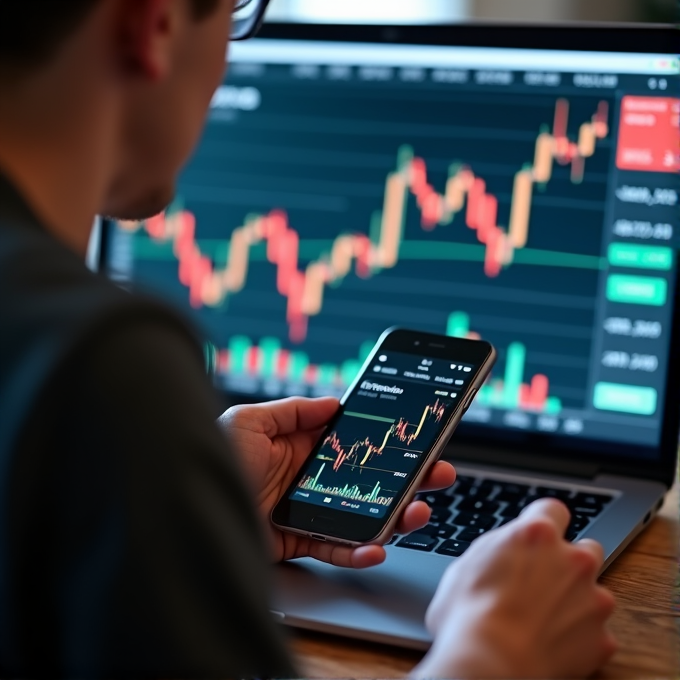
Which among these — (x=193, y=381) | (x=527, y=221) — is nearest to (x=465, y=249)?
(x=527, y=221)

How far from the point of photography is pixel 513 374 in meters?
0.97

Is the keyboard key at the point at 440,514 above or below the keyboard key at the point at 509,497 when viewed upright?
above

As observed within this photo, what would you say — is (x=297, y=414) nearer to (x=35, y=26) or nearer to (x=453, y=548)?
(x=453, y=548)

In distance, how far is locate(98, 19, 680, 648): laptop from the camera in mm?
908

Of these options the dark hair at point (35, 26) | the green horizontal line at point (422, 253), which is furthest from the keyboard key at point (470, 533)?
the dark hair at point (35, 26)

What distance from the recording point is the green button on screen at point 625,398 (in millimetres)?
907

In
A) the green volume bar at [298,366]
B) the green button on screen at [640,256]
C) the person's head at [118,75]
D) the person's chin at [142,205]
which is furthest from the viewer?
the green volume bar at [298,366]

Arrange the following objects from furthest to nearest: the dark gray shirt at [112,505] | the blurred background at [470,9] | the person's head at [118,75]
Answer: the blurred background at [470,9] < the person's head at [118,75] < the dark gray shirt at [112,505]

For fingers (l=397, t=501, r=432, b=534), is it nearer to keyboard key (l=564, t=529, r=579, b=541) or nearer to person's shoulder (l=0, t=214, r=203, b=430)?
keyboard key (l=564, t=529, r=579, b=541)

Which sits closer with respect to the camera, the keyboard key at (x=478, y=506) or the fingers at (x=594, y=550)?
the fingers at (x=594, y=550)

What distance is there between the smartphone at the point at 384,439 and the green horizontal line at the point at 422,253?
0.22 metres

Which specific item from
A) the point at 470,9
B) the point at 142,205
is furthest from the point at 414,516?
the point at 470,9

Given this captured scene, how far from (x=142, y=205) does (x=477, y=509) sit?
0.38 metres

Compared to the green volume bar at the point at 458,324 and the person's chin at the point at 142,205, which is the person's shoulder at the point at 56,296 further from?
the green volume bar at the point at 458,324
